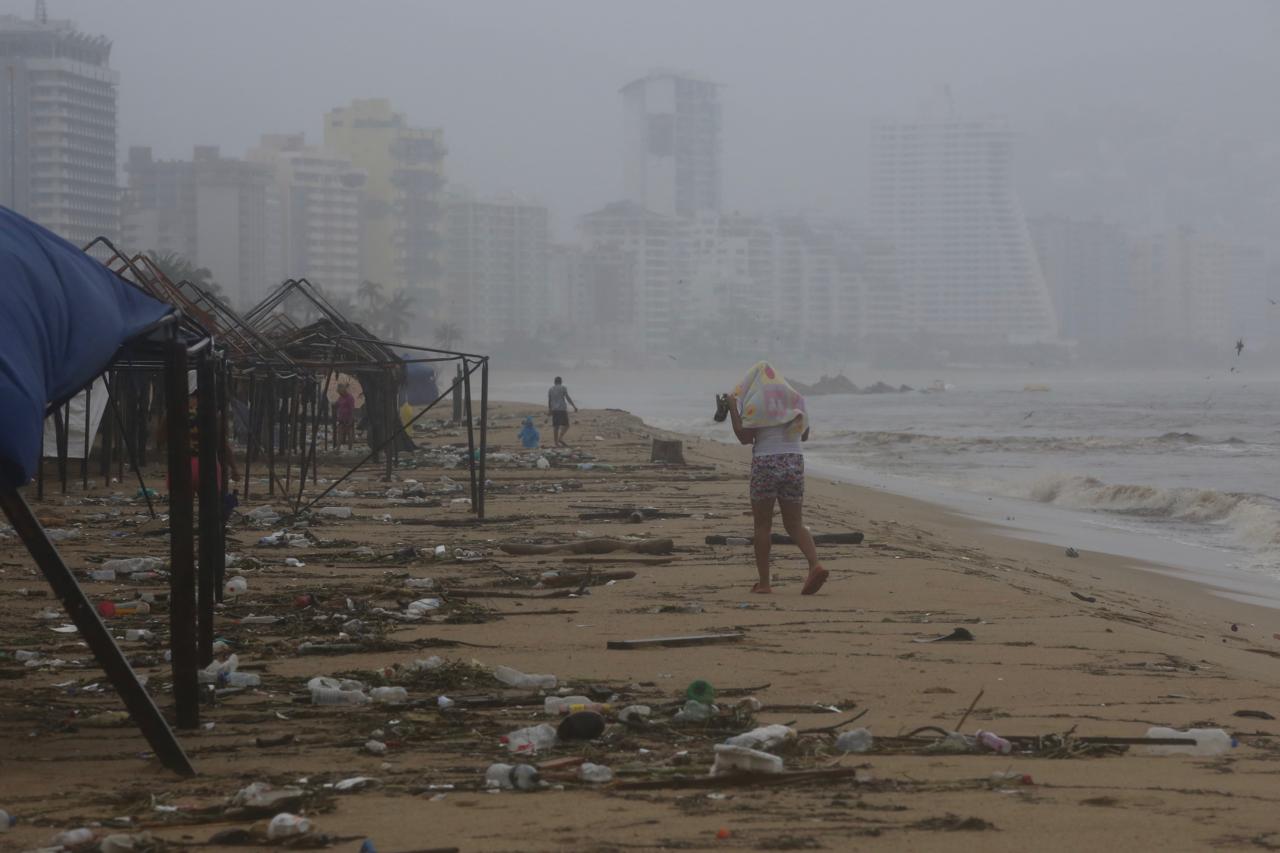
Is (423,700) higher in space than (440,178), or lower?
lower

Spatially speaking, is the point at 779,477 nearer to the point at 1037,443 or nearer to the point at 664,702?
the point at 664,702

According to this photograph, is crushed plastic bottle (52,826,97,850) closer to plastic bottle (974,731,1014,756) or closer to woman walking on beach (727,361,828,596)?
plastic bottle (974,731,1014,756)

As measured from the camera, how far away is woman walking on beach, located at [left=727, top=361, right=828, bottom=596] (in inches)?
392

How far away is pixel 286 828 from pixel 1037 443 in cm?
4330

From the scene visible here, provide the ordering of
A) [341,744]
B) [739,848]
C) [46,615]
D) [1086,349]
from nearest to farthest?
1. [739,848]
2. [341,744]
3. [46,615]
4. [1086,349]

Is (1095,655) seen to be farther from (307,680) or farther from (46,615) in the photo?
(46,615)

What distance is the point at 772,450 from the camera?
10.0 m

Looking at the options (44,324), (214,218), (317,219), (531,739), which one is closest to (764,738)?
(531,739)

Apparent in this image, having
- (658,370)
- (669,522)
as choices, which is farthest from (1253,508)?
(658,370)

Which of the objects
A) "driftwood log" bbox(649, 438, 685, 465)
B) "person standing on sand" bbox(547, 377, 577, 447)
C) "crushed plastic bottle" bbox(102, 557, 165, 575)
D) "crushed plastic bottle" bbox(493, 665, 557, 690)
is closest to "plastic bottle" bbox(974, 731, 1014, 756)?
"crushed plastic bottle" bbox(493, 665, 557, 690)

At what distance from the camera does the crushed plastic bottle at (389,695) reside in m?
6.39

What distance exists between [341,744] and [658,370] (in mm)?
137693

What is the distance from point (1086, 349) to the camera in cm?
17800

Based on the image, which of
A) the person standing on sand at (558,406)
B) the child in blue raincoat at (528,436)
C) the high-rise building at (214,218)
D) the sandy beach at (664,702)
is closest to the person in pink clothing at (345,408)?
the child in blue raincoat at (528,436)
